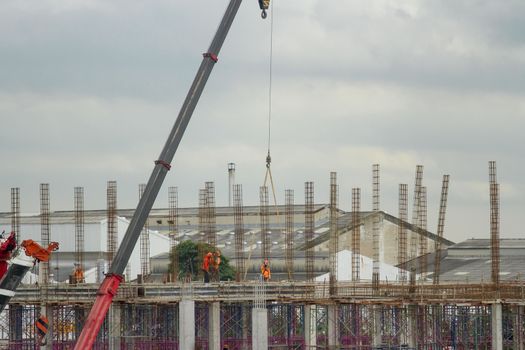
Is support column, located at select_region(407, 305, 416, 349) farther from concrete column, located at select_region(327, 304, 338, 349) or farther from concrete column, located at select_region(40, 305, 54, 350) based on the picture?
concrete column, located at select_region(40, 305, 54, 350)

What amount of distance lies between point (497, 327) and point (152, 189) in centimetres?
2071

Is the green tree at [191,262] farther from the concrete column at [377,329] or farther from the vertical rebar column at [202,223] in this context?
the concrete column at [377,329]

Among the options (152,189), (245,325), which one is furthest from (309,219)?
(152,189)

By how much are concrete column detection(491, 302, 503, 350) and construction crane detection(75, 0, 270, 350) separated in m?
18.3

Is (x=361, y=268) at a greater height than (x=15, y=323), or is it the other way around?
(x=361, y=268)

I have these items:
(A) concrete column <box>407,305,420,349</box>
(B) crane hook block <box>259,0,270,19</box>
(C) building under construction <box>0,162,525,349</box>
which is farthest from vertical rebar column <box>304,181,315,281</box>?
(B) crane hook block <box>259,0,270,19</box>

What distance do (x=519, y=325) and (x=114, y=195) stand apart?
25.6 meters

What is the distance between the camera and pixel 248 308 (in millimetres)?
76938

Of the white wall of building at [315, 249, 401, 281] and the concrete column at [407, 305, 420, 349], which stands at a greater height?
the white wall of building at [315, 249, 401, 281]

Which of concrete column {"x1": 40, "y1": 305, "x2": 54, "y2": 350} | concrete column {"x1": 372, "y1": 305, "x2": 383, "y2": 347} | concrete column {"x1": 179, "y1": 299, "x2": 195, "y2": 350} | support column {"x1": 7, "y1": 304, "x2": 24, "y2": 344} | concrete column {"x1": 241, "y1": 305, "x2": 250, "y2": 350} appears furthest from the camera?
support column {"x1": 7, "y1": 304, "x2": 24, "y2": 344}

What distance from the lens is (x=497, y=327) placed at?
213ft

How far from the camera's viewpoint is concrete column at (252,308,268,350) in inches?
2591

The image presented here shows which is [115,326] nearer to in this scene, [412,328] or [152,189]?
[412,328]

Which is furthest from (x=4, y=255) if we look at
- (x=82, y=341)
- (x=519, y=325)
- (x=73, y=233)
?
(x=73, y=233)
